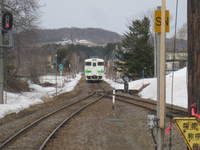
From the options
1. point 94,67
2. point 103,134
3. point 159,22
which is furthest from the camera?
point 94,67

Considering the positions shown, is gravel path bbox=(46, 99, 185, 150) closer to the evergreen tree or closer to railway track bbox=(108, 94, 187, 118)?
railway track bbox=(108, 94, 187, 118)

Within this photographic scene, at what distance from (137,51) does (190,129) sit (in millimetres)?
36109

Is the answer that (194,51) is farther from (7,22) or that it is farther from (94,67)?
(94,67)

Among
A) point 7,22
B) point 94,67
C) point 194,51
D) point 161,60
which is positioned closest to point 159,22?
point 161,60

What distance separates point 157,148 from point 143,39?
119 ft

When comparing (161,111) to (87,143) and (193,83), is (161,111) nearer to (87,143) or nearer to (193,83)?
(193,83)

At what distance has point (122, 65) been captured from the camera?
144 feet

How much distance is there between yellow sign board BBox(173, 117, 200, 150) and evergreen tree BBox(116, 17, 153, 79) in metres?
35.4

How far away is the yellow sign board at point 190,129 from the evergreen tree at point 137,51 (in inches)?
1392

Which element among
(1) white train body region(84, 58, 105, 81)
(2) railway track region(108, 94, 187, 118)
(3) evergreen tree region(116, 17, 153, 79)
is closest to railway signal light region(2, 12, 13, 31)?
(2) railway track region(108, 94, 187, 118)

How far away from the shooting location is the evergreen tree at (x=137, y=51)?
39938 mm

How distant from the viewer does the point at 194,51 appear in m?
4.52

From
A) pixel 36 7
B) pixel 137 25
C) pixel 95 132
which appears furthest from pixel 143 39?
pixel 95 132

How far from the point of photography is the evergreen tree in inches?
1572
